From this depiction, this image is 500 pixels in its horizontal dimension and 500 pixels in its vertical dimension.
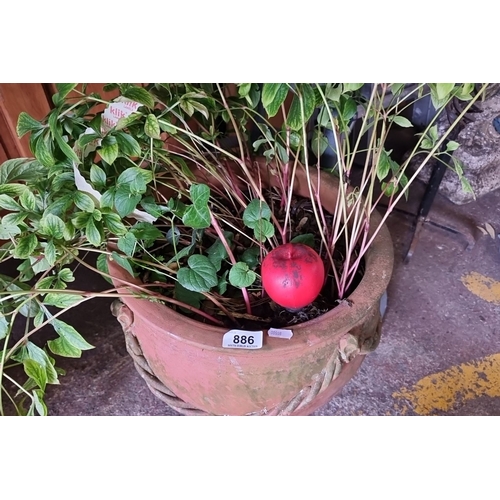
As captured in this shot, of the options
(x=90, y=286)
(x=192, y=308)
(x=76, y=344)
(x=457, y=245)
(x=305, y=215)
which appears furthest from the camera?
(x=457, y=245)

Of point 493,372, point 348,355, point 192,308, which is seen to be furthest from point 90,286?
point 493,372

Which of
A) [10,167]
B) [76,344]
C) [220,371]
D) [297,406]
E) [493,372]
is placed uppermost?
[10,167]

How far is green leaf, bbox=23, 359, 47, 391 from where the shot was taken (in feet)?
2.15

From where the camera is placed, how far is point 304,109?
24.9 inches

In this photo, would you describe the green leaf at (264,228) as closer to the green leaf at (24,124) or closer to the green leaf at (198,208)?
the green leaf at (198,208)

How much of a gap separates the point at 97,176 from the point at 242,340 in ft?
1.04

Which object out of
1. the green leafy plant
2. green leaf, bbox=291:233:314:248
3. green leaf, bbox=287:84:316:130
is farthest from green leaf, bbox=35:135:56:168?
green leaf, bbox=291:233:314:248

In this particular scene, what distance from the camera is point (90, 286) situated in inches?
54.1

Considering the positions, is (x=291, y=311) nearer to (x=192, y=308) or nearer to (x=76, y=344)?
(x=192, y=308)

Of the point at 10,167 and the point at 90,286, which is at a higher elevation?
the point at 10,167

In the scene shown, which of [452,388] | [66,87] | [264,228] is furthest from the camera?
[452,388]

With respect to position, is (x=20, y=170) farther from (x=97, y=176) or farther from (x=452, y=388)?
(x=452, y=388)

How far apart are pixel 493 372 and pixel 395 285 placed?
346 mm

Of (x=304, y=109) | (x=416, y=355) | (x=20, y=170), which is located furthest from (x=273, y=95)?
(x=416, y=355)
